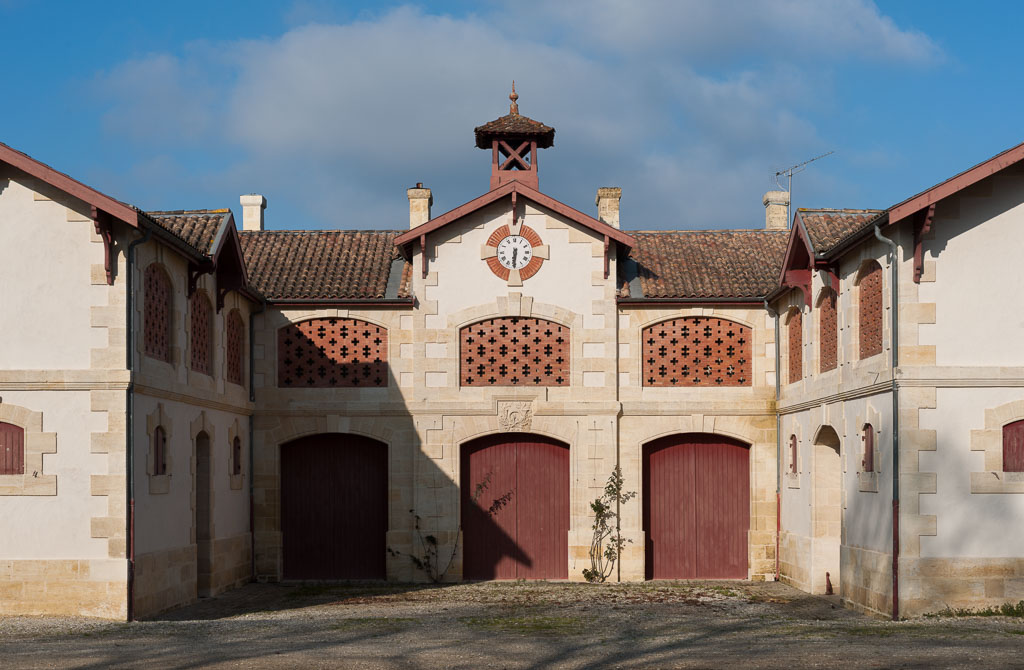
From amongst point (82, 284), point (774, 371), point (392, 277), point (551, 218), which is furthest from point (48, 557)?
point (774, 371)

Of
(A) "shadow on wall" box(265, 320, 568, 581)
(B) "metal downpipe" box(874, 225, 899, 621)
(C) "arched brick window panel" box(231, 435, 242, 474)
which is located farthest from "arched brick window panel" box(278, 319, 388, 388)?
(B) "metal downpipe" box(874, 225, 899, 621)

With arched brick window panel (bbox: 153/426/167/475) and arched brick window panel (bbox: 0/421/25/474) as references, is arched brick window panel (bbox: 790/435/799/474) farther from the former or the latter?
arched brick window panel (bbox: 0/421/25/474)

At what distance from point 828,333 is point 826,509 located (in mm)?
2693

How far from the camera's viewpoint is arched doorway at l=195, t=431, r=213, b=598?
18.9 metres

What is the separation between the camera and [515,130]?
23.0 meters

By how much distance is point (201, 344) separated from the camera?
18797 millimetres

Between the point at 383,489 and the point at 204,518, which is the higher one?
the point at 383,489

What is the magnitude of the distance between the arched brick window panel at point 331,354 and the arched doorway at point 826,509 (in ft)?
24.7

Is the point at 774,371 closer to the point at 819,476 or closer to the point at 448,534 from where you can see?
the point at 819,476

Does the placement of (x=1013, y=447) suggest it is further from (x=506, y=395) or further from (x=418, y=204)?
(x=418, y=204)

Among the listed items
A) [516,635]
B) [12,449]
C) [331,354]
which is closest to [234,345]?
[331,354]

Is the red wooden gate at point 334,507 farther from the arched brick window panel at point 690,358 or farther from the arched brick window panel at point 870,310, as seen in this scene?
the arched brick window panel at point 870,310

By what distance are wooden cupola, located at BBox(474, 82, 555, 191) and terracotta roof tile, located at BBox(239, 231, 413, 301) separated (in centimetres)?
251

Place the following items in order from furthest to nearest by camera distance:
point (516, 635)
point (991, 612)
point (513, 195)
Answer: point (513, 195) → point (991, 612) → point (516, 635)
